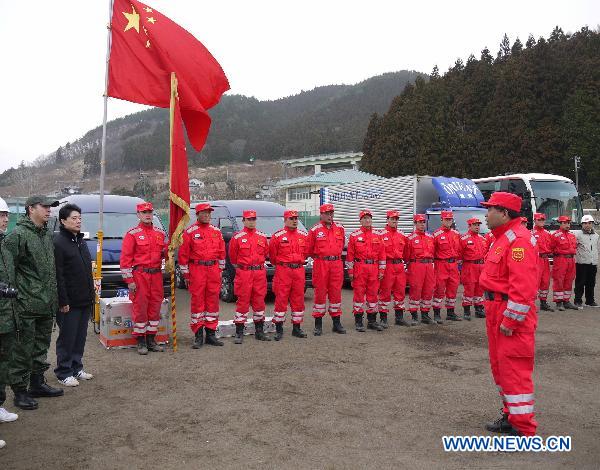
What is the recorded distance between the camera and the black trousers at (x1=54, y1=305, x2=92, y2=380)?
231 inches

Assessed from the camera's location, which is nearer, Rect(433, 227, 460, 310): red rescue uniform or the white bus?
Rect(433, 227, 460, 310): red rescue uniform

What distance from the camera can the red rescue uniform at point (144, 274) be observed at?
23.4 feet

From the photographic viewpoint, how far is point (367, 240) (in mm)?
8812

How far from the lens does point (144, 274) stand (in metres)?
7.16

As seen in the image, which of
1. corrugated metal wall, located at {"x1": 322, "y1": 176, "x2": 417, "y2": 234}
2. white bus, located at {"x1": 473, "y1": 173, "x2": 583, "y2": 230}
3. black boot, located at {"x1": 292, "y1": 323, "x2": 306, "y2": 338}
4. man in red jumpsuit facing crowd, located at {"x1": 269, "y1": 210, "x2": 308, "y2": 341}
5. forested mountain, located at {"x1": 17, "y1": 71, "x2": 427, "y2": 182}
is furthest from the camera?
forested mountain, located at {"x1": 17, "y1": 71, "x2": 427, "y2": 182}

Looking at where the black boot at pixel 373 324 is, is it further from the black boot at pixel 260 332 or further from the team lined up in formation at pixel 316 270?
the black boot at pixel 260 332

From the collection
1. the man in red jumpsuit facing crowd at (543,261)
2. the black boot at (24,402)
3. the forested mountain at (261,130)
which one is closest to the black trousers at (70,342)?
the black boot at (24,402)

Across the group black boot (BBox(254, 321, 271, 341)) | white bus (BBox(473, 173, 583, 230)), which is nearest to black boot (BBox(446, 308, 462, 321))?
black boot (BBox(254, 321, 271, 341))

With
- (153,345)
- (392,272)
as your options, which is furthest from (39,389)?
(392,272)

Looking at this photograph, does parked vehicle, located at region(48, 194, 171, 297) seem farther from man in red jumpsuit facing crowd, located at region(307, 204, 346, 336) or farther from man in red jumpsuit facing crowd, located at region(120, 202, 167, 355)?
man in red jumpsuit facing crowd, located at region(307, 204, 346, 336)

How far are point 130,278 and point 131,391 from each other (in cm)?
193

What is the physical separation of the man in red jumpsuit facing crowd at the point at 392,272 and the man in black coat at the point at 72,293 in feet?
16.4

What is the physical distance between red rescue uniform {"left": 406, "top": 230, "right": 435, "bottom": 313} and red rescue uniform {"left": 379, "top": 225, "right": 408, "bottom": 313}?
0.77ft

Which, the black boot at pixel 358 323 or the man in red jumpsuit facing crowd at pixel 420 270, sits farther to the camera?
the man in red jumpsuit facing crowd at pixel 420 270
